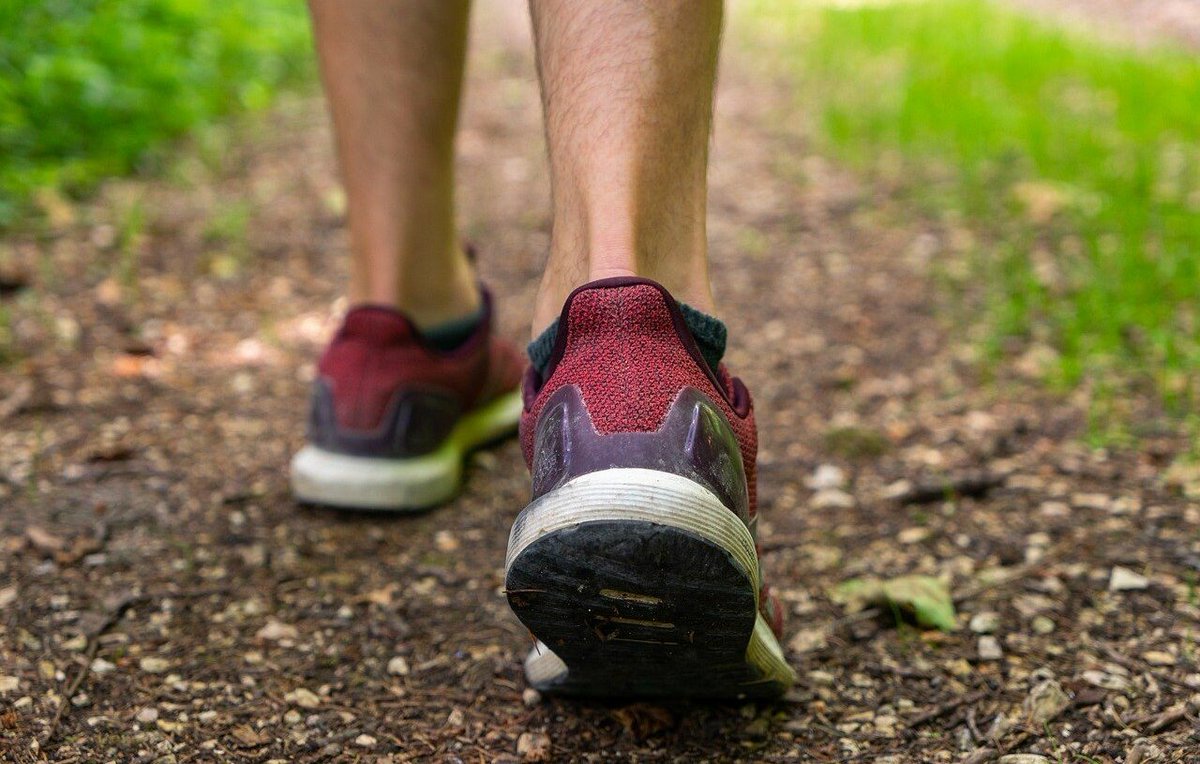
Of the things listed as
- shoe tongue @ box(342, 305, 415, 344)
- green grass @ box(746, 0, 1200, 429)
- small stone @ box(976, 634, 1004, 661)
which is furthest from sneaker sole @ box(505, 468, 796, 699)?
green grass @ box(746, 0, 1200, 429)

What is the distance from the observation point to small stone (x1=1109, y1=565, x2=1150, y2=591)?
1358mm

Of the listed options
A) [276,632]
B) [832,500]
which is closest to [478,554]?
[276,632]

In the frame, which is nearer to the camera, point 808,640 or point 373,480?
point 808,640

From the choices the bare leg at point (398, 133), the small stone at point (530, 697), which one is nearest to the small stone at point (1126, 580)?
the small stone at point (530, 697)

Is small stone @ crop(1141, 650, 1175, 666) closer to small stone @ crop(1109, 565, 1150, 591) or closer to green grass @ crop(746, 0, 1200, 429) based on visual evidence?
small stone @ crop(1109, 565, 1150, 591)

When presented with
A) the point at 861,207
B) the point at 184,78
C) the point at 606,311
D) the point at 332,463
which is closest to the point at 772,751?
the point at 606,311

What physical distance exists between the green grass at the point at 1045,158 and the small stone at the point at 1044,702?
0.88 meters

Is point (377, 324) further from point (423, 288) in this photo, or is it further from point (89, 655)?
point (89, 655)

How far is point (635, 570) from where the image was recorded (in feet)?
2.90

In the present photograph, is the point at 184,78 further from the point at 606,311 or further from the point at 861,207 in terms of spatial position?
the point at 606,311

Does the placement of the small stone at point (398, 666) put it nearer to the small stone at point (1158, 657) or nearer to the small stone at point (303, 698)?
the small stone at point (303, 698)

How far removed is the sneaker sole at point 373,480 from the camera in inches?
→ 63.6
